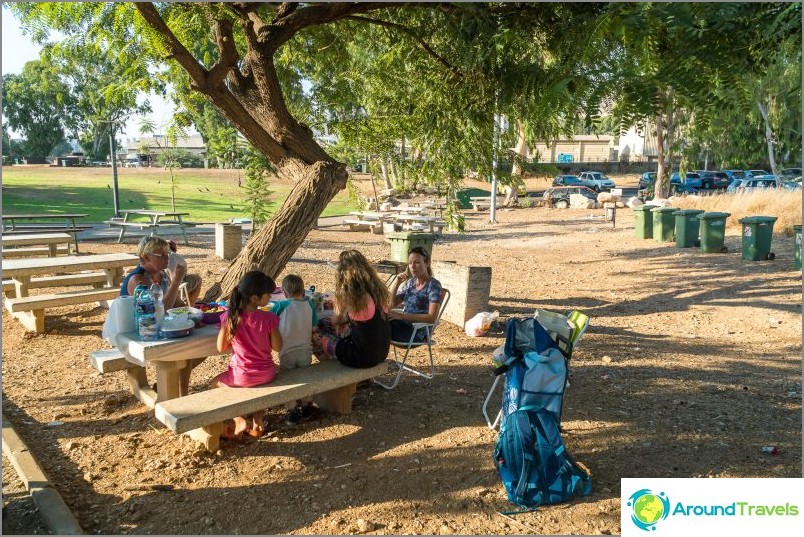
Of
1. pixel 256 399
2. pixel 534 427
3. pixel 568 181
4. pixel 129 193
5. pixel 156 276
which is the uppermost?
pixel 568 181

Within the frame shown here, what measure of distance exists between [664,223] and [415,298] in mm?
12826

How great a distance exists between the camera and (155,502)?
3.92 m

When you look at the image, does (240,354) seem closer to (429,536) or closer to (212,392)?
(212,392)

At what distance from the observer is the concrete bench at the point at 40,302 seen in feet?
24.4

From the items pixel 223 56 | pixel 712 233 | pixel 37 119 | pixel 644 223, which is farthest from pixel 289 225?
pixel 37 119

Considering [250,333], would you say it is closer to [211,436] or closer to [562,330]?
[211,436]

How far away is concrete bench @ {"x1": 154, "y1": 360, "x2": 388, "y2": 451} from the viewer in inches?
157

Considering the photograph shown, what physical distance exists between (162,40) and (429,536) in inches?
215

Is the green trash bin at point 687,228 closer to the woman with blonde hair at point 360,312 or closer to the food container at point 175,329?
the woman with blonde hair at point 360,312

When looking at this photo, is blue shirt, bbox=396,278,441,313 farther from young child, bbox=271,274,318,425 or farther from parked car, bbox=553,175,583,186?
parked car, bbox=553,175,583,186

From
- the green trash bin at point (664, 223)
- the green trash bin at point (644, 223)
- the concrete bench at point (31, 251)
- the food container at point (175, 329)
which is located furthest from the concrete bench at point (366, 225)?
the food container at point (175, 329)

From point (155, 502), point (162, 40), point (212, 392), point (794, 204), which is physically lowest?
point (155, 502)

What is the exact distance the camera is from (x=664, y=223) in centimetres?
1695

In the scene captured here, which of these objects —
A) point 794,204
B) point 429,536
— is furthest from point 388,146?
point 794,204
